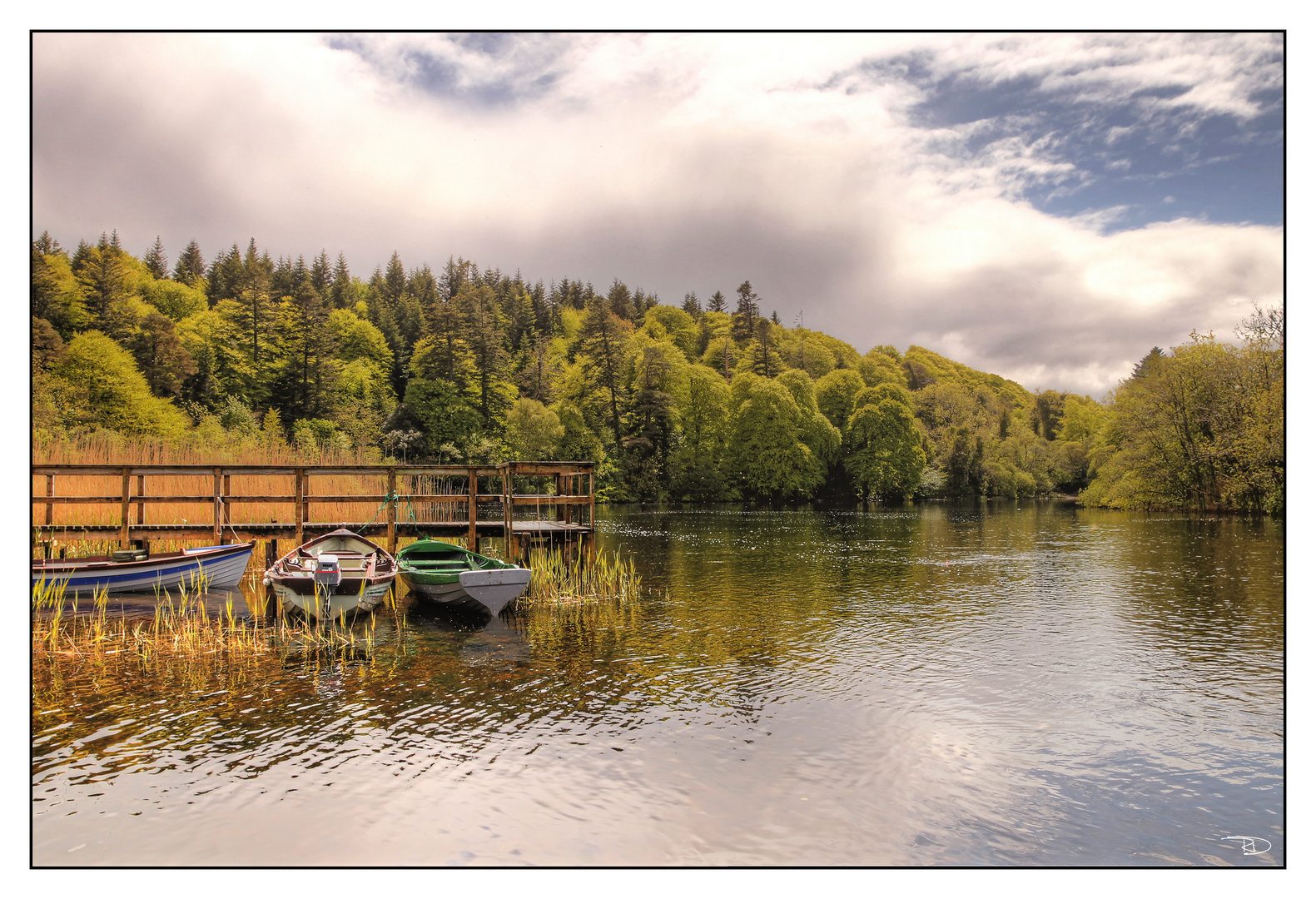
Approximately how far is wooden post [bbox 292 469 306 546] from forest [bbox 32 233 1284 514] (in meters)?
27.9

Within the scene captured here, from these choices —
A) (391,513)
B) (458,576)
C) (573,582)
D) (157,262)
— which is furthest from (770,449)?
(157,262)

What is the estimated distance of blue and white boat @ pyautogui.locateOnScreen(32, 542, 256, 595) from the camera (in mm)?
17516

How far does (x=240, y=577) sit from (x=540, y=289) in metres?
97.4

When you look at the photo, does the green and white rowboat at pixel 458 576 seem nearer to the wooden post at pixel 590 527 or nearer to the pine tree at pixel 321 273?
the wooden post at pixel 590 527

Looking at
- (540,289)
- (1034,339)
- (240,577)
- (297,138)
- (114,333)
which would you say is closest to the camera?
(297,138)

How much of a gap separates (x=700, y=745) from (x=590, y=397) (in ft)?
230

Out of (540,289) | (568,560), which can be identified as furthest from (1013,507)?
(540,289)

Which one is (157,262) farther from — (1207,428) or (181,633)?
(1207,428)

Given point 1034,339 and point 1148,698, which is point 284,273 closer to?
point 1034,339

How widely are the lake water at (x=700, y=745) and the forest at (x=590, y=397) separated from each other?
35.3 metres

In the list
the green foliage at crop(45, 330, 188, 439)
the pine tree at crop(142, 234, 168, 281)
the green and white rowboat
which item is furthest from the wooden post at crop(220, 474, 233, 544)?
the pine tree at crop(142, 234, 168, 281)

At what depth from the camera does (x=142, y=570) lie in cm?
1822

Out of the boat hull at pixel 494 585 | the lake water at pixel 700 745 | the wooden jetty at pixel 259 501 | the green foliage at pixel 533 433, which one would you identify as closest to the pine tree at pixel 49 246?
the green foliage at pixel 533 433

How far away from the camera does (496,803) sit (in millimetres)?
7570
